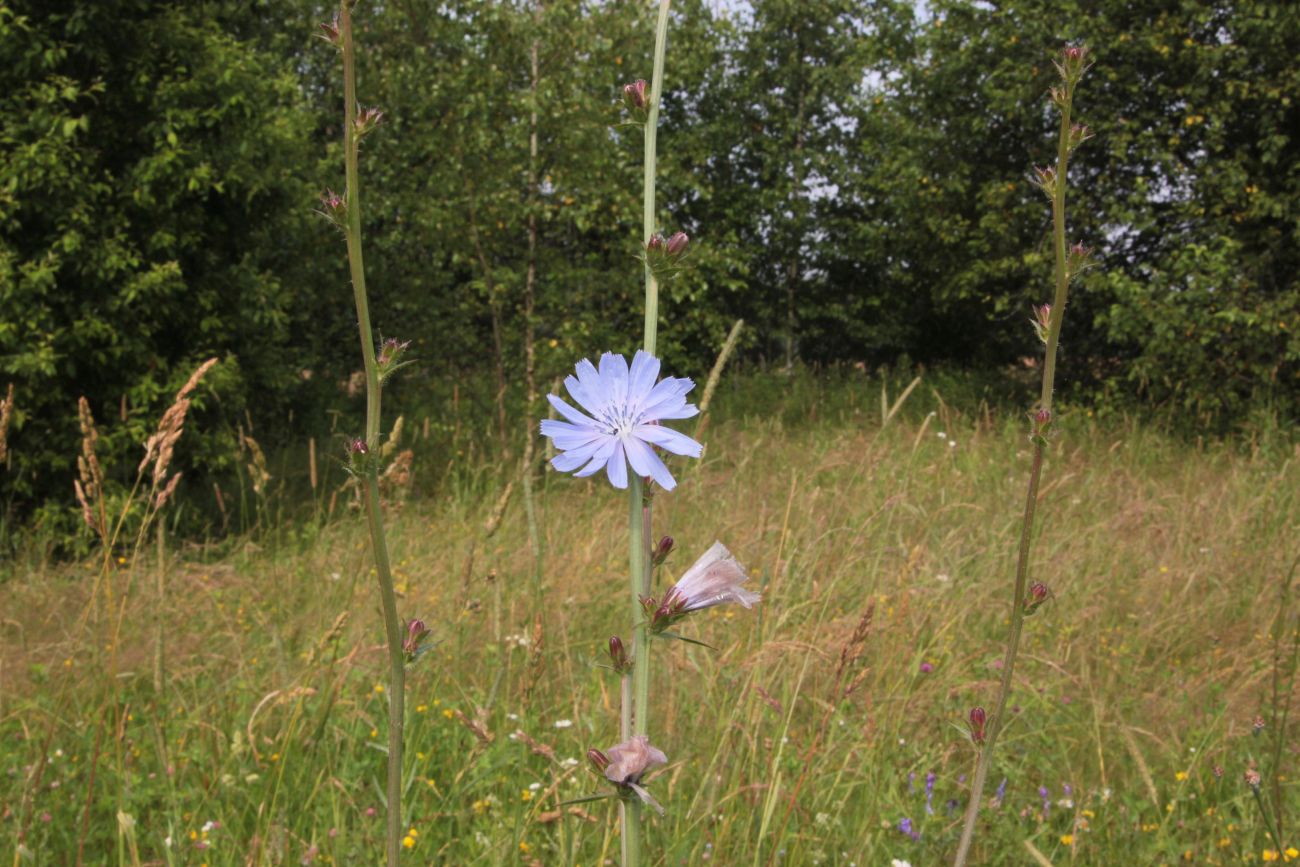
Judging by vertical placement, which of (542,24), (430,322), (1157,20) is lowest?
(430,322)

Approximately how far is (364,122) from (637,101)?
0.81 ft

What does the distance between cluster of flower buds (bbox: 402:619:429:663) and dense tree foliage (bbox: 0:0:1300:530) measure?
3.41 meters

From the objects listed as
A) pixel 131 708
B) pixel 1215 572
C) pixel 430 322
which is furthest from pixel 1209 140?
pixel 131 708

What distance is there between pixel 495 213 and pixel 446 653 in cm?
435

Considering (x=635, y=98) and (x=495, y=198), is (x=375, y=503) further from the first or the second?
(x=495, y=198)

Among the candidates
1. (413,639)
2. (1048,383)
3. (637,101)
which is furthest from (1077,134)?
(413,639)

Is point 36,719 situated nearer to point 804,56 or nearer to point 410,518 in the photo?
point 410,518

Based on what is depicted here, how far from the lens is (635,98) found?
0.91 m

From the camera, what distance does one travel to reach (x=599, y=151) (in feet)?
22.6

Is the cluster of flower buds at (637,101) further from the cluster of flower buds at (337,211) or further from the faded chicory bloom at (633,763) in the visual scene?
the faded chicory bloom at (633,763)

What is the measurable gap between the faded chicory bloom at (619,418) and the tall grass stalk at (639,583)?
0.02 metres

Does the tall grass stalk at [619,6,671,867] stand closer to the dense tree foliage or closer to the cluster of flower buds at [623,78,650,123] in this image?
the cluster of flower buds at [623,78,650,123]

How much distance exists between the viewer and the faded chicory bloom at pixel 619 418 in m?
0.83

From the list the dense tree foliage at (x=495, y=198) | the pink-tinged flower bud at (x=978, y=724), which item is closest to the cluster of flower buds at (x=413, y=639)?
the pink-tinged flower bud at (x=978, y=724)
